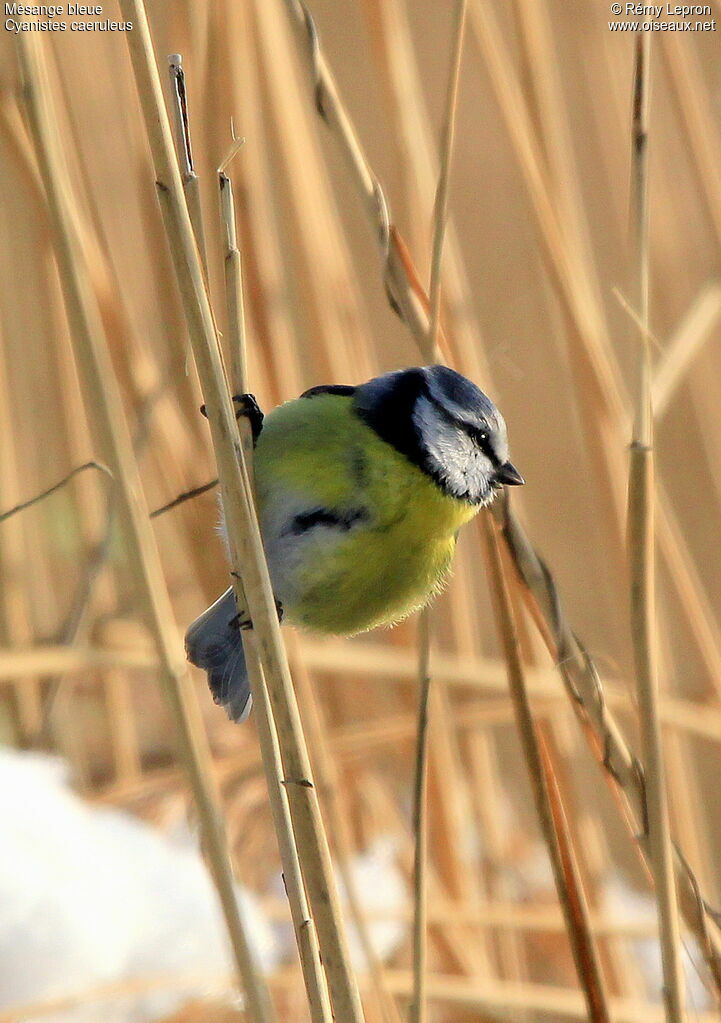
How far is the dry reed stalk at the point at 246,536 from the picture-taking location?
684 mm

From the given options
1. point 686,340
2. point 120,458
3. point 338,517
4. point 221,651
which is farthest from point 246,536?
point 686,340

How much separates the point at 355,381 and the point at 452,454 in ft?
0.69

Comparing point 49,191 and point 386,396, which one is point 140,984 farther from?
point 49,191

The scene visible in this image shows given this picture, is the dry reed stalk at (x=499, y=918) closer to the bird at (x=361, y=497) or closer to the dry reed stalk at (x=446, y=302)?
the dry reed stalk at (x=446, y=302)

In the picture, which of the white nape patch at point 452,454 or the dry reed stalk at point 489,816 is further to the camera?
the dry reed stalk at point 489,816

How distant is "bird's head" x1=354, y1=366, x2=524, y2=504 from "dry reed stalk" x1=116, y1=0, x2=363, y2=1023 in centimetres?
44

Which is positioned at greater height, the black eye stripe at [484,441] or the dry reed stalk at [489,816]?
the black eye stripe at [484,441]

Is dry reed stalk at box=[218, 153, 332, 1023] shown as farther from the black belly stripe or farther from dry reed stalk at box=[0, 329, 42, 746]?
dry reed stalk at box=[0, 329, 42, 746]

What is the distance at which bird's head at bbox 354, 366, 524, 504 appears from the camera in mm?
1164

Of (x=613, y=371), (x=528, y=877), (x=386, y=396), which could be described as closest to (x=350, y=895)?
(x=386, y=396)

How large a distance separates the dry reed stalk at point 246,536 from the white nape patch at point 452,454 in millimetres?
460

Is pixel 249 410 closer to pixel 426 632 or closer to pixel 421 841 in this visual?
pixel 426 632

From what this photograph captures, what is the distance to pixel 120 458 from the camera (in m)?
0.74

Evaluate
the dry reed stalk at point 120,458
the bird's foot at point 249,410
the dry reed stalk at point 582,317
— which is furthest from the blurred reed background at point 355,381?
the dry reed stalk at point 120,458
